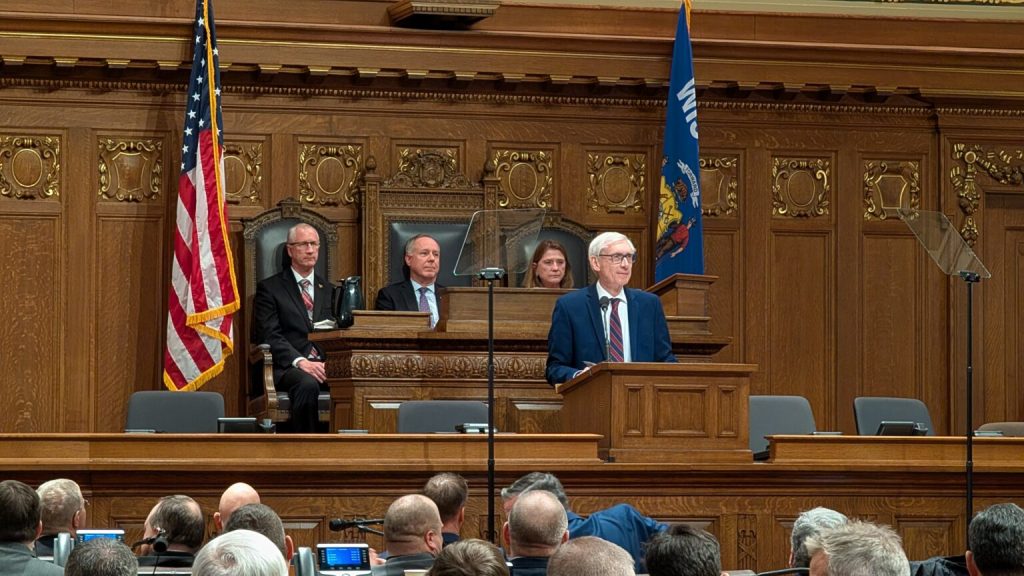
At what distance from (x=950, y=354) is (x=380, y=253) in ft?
12.8

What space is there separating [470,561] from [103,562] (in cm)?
81

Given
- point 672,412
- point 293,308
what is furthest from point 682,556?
point 293,308

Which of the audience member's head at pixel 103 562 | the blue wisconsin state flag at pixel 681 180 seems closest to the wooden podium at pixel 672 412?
the blue wisconsin state flag at pixel 681 180

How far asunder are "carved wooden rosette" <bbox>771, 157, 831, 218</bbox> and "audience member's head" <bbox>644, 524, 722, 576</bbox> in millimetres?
7891

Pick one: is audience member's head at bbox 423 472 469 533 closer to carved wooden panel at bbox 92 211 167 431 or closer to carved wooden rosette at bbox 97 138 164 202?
carved wooden panel at bbox 92 211 167 431

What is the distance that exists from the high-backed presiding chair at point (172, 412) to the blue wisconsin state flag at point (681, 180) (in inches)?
130

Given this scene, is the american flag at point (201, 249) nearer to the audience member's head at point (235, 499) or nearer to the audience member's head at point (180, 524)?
the audience member's head at point (235, 499)

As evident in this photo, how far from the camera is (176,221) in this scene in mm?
11141

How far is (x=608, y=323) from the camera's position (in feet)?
29.2

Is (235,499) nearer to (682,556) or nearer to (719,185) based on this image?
(682,556)

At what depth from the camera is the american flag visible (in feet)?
35.3

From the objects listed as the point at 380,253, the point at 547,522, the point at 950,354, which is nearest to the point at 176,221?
the point at 380,253

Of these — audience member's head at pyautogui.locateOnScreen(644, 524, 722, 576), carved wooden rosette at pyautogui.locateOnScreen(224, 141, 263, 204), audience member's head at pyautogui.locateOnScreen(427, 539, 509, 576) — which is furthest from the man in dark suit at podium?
audience member's head at pyautogui.locateOnScreen(427, 539, 509, 576)

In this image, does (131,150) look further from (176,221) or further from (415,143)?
(415,143)
